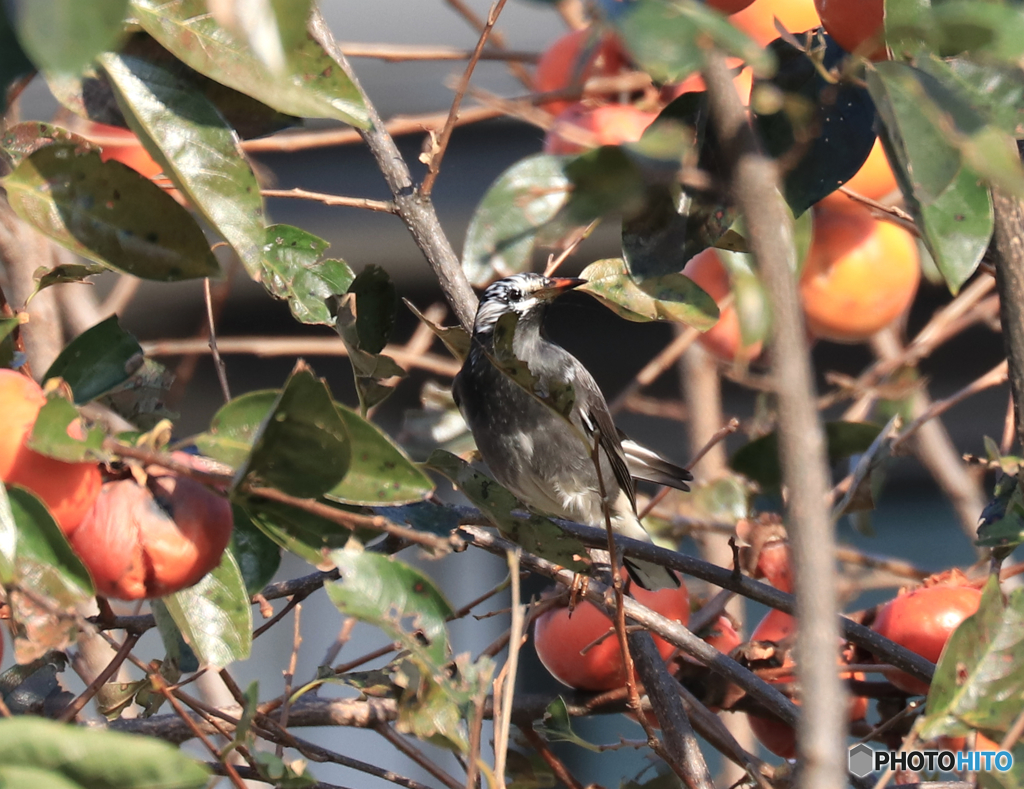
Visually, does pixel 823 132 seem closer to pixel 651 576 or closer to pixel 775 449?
pixel 775 449

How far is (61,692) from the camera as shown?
1048 millimetres

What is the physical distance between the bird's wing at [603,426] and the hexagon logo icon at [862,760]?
882 mm

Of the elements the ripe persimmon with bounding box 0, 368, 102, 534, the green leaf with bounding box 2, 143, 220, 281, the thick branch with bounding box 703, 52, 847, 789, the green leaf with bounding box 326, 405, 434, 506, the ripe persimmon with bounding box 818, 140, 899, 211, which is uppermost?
the ripe persimmon with bounding box 818, 140, 899, 211

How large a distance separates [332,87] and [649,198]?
0.91 feet

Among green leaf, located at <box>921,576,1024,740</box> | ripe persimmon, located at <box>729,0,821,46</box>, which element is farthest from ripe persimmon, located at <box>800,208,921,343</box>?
green leaf, located at <box>921,576,1024,740</box>

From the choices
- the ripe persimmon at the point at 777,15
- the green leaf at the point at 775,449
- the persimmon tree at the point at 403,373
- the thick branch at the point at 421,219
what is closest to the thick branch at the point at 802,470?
the persimmon tree at the point at 403,373

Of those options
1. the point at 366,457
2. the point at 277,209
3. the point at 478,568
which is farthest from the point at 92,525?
the point at 478,568

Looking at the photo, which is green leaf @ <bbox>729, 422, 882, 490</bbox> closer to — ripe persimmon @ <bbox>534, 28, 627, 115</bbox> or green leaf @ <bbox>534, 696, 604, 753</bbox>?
green leaf @ <bbox>534, 696, 604, 753</bbox>

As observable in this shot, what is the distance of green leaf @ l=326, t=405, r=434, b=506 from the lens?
2.22 feet

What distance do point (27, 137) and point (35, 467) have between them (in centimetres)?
27

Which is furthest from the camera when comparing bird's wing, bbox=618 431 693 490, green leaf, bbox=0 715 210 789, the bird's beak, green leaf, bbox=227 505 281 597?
bird's wing, bbox=618 431 693 490

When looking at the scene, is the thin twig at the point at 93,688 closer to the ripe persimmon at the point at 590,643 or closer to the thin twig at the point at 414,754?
the thin twig at the point at 414,754

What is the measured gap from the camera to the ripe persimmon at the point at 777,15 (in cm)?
117

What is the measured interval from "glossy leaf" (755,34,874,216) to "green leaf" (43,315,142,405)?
1.82ft
